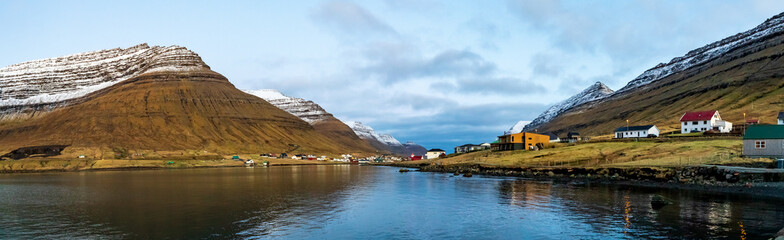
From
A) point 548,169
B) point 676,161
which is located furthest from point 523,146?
point 676,161

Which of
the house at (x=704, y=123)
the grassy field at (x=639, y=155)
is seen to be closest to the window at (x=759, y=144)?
the grassy field at (x=639, y=155)

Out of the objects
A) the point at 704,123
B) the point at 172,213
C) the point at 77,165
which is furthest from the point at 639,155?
the point at 77,165

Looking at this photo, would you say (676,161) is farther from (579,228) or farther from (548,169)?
(579,228)

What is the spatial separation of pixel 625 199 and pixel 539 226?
71.9 feet

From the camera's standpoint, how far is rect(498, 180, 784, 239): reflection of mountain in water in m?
35.8

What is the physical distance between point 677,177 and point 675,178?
1.15 feet

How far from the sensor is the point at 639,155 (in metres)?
92.6

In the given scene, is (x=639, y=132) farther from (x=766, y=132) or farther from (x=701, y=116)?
(x=766, y=132)

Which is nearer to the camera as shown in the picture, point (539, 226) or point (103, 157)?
point (539, 226)

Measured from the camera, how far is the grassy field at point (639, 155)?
78.3m

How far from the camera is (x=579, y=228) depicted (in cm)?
3819

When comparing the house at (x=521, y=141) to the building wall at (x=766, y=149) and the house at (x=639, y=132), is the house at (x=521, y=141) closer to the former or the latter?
the house at (x=639, y=132)

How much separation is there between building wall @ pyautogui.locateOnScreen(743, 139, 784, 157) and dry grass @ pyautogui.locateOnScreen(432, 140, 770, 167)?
1980 mm

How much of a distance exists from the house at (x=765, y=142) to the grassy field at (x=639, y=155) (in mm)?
2261
